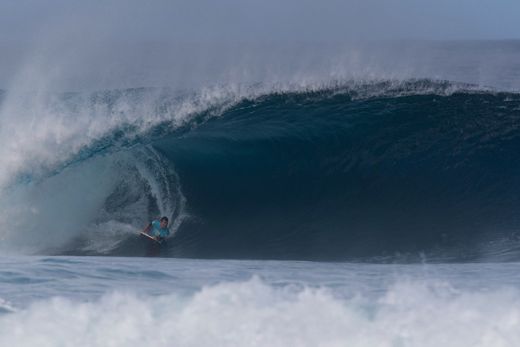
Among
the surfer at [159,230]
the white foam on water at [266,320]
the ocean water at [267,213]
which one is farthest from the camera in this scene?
the surfer at [159,230]

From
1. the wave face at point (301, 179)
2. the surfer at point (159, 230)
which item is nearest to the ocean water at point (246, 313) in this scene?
the surfer at point (159, 230)

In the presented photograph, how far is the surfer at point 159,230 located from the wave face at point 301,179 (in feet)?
0.85

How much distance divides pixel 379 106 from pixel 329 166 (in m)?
2.38

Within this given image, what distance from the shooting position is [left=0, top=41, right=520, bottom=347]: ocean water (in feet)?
22.9

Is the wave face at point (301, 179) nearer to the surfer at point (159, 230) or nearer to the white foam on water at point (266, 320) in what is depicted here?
the surfer at point (159, 230)

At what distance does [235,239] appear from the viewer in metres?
13.3

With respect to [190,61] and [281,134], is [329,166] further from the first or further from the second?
[190,61]

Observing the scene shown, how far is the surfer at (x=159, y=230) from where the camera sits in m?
12.2

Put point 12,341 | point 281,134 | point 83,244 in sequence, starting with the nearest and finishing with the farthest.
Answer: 1. point 12,341
2. point 83,244
3. point 281,134

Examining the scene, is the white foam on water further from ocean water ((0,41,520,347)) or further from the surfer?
the surfer

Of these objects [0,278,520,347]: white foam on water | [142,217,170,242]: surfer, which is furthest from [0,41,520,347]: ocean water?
[142,217,170,242]: surfer

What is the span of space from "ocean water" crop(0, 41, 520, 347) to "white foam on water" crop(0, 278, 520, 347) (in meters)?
0.02

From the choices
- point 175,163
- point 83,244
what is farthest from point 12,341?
point 175,163

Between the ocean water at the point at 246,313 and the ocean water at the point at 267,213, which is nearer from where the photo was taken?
the ocean water at the point at 246,313
